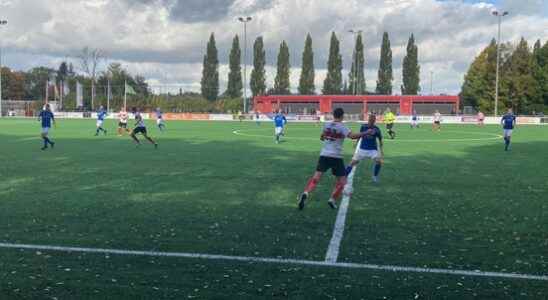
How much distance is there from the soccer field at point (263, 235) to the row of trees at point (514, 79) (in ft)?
224

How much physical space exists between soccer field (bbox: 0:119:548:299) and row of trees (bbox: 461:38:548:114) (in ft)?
224

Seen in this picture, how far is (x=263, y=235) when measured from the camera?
24.1 feet

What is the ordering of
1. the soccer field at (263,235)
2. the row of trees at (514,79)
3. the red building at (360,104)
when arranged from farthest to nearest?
1. the row of trees at (514,79)
2. the red building at (360,104)
3. the soccer field at (263,235)

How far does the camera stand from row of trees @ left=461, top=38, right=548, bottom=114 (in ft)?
247

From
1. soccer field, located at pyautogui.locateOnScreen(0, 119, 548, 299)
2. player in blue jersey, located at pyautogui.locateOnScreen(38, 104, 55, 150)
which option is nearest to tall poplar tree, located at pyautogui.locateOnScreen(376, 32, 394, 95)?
player in blue jersey, located at pyautogui.locateOnScreen(38, 104, 55, 150)

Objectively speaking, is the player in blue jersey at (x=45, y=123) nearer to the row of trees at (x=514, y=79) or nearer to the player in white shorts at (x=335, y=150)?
the player in white shorts at (x=335, y=150)

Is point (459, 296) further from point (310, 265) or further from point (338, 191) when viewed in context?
point (338, 191)

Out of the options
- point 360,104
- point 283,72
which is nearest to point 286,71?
point 283,72

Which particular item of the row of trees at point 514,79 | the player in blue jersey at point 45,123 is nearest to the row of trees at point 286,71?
the row of trees at point 514,79

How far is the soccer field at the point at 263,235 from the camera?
5297 mm

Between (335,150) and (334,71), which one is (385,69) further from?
(335,150)

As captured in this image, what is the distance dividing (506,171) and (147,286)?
39.8 ft

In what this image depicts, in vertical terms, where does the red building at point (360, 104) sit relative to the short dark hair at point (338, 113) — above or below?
above

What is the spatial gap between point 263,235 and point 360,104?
2747 inches
